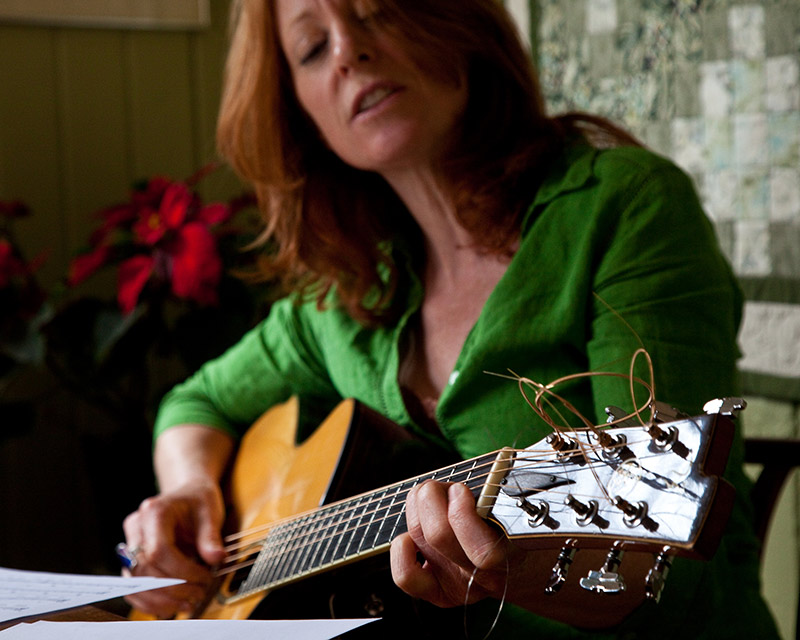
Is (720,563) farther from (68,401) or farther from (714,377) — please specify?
(68,401)

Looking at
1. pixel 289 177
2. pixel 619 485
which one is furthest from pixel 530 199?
pixel 619 485

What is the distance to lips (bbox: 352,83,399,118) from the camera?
97cm

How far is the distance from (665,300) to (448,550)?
36 cm

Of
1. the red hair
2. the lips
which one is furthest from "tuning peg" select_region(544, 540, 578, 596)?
the lips

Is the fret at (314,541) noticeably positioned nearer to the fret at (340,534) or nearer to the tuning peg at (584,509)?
the fret at (340,534)

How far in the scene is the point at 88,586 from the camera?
0.74m

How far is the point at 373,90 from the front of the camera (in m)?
0.98

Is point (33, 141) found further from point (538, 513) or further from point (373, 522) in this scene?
point (538, 513)

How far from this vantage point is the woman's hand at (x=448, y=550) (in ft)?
1.84

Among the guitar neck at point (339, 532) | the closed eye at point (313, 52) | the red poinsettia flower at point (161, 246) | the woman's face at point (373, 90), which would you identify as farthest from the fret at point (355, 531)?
the red poinsettia flower at point (161, 246)

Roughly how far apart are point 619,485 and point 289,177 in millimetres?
863

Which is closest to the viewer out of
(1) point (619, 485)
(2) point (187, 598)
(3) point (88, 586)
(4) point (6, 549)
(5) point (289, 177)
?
(1) point (619, 485)

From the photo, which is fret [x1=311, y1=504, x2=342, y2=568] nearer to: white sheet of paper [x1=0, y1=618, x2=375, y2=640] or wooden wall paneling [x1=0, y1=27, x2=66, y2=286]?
white sheet of paper [x1=0, y1=618, x2=375, y2=640]

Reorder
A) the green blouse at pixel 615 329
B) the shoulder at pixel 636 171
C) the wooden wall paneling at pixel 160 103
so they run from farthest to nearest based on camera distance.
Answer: the wooden wall paneling at pixel 160 103
the shoulder at pixel 636 171
the green blouse at pixel 615 329
